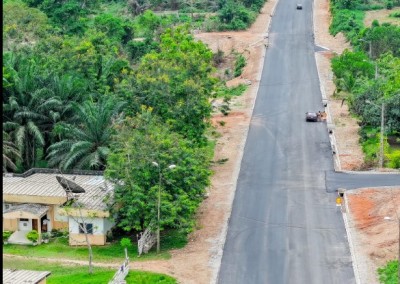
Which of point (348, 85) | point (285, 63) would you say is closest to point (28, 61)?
point (348, 85)

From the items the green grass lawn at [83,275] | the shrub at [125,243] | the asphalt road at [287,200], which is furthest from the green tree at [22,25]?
the green grass lawn at [83,275]

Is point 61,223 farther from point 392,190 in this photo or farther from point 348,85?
point 348,85

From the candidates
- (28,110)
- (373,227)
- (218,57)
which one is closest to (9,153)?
(28,110)

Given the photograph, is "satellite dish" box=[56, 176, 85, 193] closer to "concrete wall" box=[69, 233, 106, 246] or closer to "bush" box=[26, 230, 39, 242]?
"concrete wall" box=[69, 233, 106, 246]

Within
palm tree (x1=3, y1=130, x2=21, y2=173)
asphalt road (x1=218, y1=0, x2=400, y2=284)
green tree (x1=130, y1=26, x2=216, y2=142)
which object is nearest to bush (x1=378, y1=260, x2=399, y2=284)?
asphalt road (x1=218, y1=0, x2=400, y2=284)

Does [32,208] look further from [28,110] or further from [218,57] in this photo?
[218,57]
